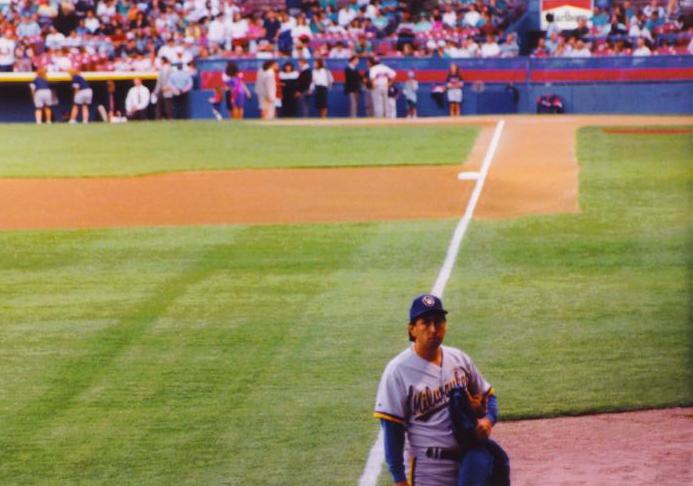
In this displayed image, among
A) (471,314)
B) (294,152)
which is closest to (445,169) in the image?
(294,152)

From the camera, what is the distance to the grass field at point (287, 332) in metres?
8.98

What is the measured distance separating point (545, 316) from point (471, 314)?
2.20 ft

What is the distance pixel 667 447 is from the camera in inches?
340

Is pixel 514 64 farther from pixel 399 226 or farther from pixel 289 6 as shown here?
pixel 399 226

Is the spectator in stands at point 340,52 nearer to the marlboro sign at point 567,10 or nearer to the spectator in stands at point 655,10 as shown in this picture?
the marlboro sign at point 567,10

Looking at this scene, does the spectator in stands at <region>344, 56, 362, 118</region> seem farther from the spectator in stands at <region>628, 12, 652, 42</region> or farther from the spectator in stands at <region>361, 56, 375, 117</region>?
the spectator in stands at <region>628, 12, 652, 42</region>

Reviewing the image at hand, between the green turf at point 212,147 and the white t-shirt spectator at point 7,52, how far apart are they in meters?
4.35

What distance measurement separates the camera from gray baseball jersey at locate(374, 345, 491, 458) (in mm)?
5969

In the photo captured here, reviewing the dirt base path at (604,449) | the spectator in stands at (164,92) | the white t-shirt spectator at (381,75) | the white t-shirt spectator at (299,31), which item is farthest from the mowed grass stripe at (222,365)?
the white t-shirt spectator at (299,31)

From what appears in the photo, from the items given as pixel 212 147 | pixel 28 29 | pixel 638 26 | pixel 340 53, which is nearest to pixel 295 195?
pixel 212 147

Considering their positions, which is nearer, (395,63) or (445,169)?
(445,169)

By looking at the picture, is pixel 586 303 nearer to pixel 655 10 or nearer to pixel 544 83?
pixel 544 83

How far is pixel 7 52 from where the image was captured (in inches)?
1501

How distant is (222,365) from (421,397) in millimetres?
5149
